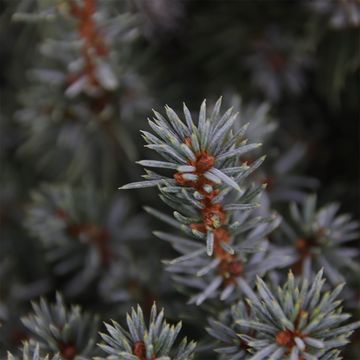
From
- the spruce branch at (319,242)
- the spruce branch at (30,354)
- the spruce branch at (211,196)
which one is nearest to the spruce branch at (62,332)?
the spruce branch at (30,354)

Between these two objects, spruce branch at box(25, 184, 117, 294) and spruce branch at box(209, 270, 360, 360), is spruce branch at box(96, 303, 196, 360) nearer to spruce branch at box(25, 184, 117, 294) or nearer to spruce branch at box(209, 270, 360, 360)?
spruce branch at box(209, 270, 360, 360)

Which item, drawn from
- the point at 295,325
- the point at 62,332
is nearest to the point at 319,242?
the point at 295,325

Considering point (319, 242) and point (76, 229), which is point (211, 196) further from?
point (76, 229)

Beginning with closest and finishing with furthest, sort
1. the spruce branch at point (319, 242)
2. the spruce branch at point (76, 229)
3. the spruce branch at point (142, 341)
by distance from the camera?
1. the spruce branch at point (142, 341)
2. the spruce branch at point (319, 242)
3. the spruce branch at point (76, 229)

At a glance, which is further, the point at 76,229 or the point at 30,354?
the point at 76,229

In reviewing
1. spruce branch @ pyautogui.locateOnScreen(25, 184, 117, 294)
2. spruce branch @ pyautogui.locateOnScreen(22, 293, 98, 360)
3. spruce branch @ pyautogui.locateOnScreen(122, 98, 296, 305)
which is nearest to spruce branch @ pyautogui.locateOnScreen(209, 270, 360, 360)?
spruce branch @ pyautogui.locateOnScreen(122, 98, 296, 305)

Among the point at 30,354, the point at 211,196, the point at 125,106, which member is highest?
the point at 125,106

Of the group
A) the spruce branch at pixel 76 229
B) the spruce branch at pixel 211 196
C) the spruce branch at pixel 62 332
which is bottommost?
the spruce branch at pixel 62 332

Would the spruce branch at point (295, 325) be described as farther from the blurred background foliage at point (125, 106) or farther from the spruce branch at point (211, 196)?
the blurred background foliage at point (125, 106)
